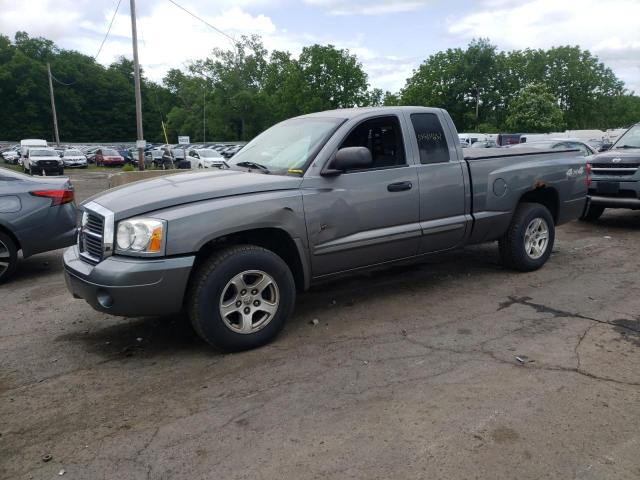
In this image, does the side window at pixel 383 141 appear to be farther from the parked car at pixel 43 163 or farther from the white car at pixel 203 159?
the parked car at pixel 43 163

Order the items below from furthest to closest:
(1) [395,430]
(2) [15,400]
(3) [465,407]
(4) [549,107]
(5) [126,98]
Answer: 1. (5) [126,98]
2. (4) [549,107]
3. (2) [15,400]
4. (3) [465,407]
5. (1) [395,430]

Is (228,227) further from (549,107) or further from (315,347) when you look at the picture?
(549,107)

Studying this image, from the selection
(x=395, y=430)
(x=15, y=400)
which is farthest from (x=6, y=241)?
(x=395, y=430)

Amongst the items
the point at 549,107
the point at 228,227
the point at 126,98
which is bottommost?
the point at 228,227

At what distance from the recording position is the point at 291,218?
4270 millimetres

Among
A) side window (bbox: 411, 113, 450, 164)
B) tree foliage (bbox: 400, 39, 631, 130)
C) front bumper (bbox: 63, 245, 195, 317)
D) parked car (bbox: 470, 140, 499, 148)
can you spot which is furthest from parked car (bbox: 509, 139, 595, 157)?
tree foliage (bbox: 400, 39, 631, 130)

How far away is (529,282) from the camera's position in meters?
5.88

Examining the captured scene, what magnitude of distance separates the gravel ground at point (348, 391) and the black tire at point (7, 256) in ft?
3.09

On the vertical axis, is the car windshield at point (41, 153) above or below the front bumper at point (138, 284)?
above

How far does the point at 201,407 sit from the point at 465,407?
1.62 meters

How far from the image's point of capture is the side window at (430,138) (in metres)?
5.19

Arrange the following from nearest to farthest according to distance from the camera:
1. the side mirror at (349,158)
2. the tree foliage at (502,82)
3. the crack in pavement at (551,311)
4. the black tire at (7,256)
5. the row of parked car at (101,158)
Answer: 1. the side mirror at (349,158)
2. the crack in pavement at (551,311)
3. the black tire at (7,256)
4. the row of parked car at (101,158)
5. the tree foliage at (502,82)

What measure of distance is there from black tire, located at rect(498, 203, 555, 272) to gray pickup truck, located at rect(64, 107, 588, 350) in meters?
0.02

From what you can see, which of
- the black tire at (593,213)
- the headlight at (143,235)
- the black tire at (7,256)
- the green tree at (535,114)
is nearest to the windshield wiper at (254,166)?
the headlight at (143,235)
